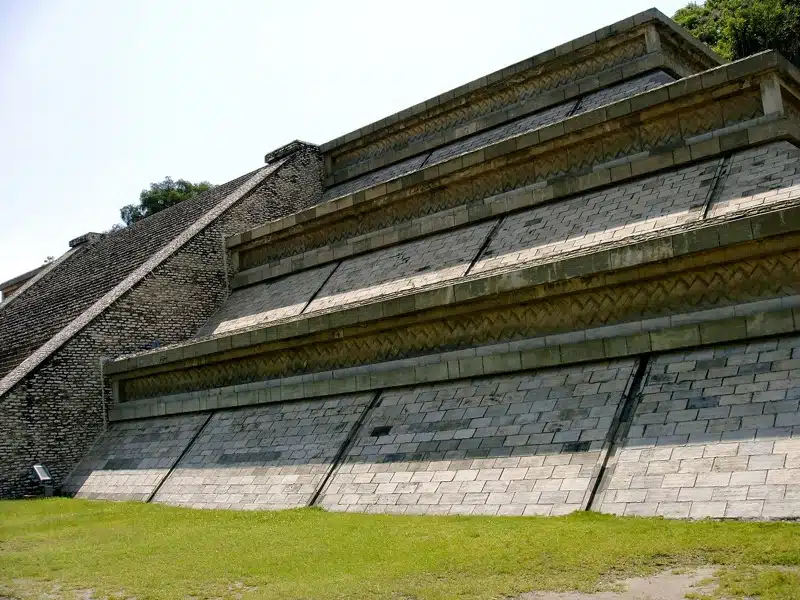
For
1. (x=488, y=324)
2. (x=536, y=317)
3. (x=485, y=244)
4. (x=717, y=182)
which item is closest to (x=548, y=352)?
(x=536, y=317)

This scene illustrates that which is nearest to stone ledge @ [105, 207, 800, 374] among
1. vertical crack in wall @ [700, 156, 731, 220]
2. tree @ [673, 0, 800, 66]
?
vertical crack in wall @ [700, 156, 731, 220]

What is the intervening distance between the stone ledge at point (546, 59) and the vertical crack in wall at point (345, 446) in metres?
8.14

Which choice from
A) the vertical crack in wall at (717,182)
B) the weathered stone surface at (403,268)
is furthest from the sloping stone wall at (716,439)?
the weathered stone surface at (403,268)

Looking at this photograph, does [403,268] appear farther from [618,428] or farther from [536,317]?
[618,428]

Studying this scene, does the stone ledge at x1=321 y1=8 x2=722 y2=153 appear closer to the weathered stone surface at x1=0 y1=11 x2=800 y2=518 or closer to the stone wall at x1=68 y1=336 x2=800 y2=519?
the weathered stone surface at x1=0 y1=11 x2=800 y2=518

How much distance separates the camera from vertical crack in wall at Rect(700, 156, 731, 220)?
29.4ft

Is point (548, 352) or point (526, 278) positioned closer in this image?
point (548, 352)

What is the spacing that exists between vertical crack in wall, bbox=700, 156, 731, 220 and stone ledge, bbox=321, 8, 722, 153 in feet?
16.1

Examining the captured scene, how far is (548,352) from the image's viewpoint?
28.2 feet

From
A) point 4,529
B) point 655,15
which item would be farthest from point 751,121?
point 4,529

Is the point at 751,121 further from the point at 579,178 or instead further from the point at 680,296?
the point at 680,296

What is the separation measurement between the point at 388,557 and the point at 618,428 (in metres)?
2.59

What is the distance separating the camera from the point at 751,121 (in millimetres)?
9734

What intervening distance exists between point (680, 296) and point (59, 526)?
771 centimetres
